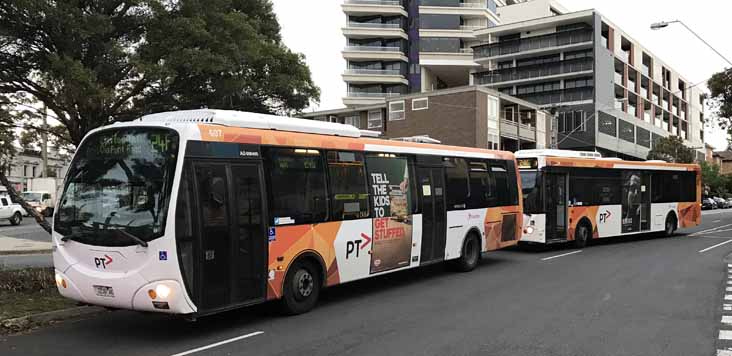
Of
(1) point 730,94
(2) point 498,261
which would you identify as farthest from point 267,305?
(1) point 730,94

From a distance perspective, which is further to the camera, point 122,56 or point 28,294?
point 122,56

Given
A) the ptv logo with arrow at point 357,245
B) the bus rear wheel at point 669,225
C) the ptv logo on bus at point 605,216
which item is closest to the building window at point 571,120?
the bus rear wheel at point 669,225

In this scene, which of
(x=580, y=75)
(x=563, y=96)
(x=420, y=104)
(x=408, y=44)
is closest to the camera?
(x=420, y=104)

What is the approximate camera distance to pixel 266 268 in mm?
8500

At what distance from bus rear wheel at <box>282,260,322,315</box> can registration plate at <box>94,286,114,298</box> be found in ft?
7.91

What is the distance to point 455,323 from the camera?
8453mm

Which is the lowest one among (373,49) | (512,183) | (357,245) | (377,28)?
(357,245)

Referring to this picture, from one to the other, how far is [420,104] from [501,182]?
34.0 m

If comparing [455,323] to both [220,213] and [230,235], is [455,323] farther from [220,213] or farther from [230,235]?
[220,213]

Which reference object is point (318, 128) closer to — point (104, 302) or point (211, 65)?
point (211, 65)

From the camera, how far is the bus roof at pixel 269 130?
8.26 m

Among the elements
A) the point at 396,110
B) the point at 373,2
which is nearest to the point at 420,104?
the point at 396,110

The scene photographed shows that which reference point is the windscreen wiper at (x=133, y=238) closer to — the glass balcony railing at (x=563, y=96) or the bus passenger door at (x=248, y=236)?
the bus passenger door at (x=248, y=236)

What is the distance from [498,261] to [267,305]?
8123 mm
